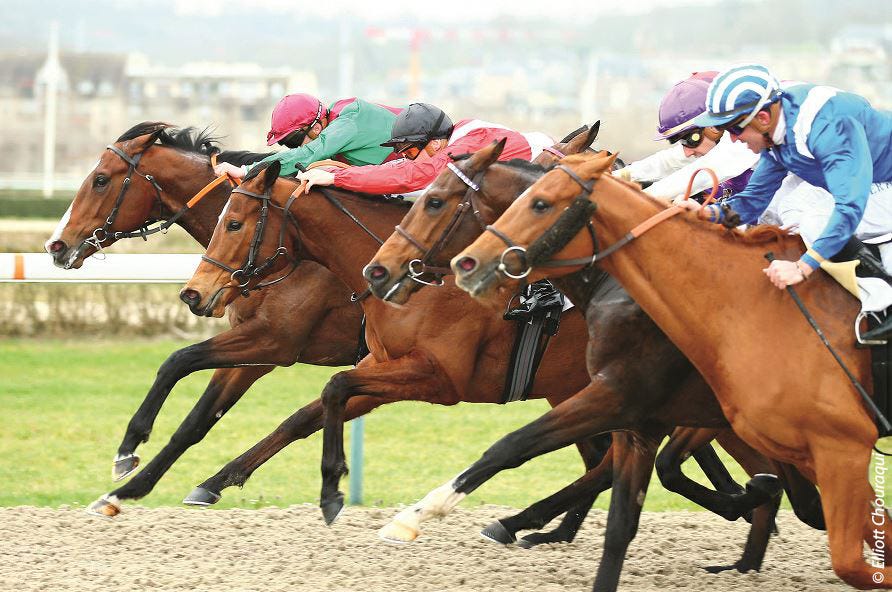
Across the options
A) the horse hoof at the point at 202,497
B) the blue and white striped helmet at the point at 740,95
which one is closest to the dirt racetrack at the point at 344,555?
the horse hoof at the point at 202,497

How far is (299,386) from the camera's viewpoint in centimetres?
1097

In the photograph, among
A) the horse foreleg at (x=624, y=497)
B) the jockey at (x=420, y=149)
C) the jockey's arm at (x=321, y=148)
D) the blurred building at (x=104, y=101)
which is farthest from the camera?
the blurred building at (x=104, y=101)

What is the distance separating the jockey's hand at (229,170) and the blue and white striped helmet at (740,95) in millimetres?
2755

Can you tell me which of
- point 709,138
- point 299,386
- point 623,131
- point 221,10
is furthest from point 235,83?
point 221,10

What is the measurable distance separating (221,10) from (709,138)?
152 metres

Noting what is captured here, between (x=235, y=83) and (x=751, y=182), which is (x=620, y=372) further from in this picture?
(x=235, y=83)

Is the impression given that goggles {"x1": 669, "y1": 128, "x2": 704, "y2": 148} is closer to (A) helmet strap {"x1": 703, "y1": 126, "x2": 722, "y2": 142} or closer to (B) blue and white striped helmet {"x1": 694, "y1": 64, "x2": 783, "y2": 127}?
(A) helmet strap {"x1": 703, "y1": 126, "x2": 722, "y2": 142}

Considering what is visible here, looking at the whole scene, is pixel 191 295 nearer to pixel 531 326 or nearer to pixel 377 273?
pixel 377 273

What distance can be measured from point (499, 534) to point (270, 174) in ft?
6.38

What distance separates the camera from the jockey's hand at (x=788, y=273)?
4094mm

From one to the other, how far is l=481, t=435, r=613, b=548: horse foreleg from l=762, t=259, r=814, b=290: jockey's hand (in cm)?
162

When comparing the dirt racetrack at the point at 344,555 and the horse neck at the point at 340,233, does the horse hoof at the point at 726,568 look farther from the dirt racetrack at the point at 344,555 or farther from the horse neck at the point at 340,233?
the horse neck at the point at 340,233

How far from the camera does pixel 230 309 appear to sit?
6.21 metres

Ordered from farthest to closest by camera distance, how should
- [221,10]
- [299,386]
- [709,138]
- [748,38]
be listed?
[221,10] → [748,38] → [299,386] → [709,138]
